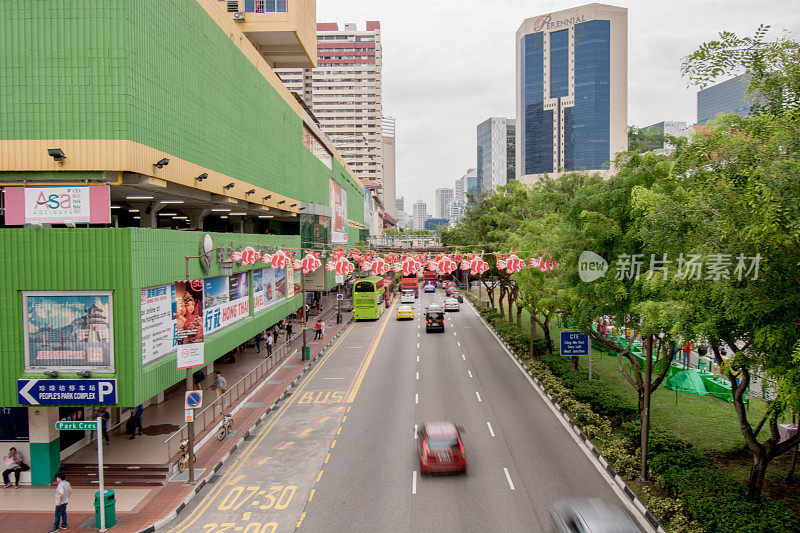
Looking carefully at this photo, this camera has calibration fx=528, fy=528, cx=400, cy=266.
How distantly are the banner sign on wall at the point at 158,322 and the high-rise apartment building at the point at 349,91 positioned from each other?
13151 centimetres

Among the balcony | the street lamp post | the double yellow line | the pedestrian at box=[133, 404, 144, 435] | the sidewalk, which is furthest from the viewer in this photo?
the balcony

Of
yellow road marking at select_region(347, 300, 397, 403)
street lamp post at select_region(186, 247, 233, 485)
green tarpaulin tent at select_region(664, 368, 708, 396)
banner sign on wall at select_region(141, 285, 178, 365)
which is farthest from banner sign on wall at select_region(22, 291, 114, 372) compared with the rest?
green tarpaulin tent at select_region(664, 368, 708, 396)

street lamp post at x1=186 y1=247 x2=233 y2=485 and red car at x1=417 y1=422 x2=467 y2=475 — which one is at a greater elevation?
street lamp post at x1=186 y1=247 x2=233 y2=485

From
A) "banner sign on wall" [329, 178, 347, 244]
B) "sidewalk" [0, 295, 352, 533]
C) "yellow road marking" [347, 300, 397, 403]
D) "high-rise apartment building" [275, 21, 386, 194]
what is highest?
"high-rise apartment building" [275, 21, 386, 194]

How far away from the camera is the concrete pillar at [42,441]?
623 inches

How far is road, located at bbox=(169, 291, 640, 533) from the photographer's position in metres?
13.6

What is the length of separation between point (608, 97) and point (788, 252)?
17496 cm

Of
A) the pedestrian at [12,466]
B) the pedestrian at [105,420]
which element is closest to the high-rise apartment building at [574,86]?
the pedestrian at [105,420]

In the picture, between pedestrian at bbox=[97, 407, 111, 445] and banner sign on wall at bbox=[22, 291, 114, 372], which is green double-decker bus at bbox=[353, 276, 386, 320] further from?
banner sign on wall at bbox=[22, 291, 114, 372]

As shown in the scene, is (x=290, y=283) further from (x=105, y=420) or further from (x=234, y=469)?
(x=234, y=469)

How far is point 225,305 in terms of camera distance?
24.7 metres

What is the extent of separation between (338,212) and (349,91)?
100069mm

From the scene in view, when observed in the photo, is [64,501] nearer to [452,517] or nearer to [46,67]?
[452,517]

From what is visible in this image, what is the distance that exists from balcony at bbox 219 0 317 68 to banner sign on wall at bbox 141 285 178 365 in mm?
24468
